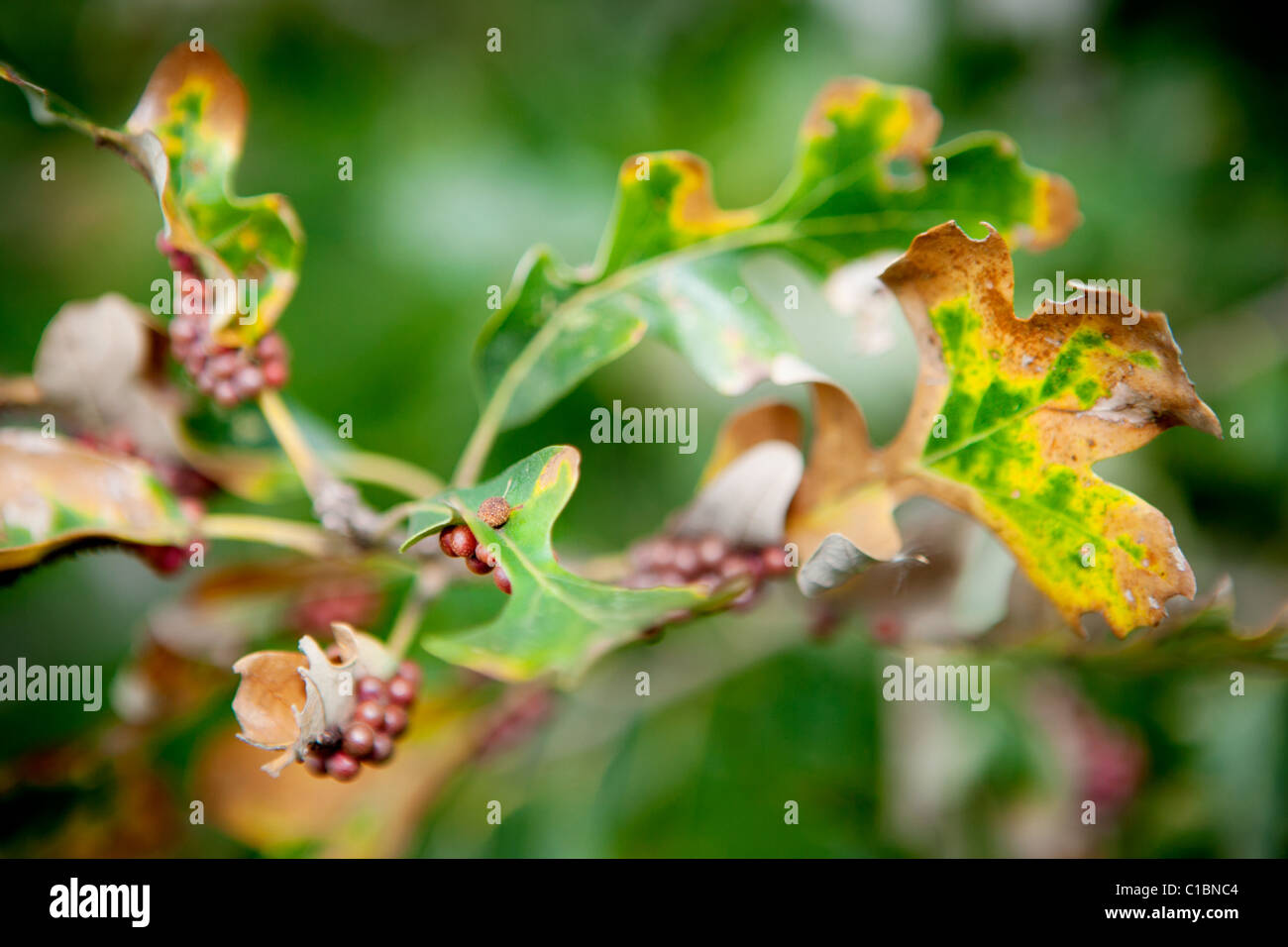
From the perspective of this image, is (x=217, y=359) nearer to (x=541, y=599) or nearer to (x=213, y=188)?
(x=213, y=188)

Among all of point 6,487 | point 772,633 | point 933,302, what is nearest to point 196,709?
point 6,487

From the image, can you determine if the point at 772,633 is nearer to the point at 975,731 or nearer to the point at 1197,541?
the point at 975,731

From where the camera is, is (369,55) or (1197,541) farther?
(369,55)

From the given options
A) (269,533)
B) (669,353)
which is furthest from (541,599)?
(669,353)

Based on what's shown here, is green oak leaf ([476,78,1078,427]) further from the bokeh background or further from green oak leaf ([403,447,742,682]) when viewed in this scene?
the bokeh background

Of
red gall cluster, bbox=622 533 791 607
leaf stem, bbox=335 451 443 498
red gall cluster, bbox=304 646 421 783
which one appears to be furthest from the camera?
leaf stem, bbox=335 451 443 498

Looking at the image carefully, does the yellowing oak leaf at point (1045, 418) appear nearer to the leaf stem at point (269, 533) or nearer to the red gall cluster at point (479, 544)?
the red gall cluster at point (479, 544)

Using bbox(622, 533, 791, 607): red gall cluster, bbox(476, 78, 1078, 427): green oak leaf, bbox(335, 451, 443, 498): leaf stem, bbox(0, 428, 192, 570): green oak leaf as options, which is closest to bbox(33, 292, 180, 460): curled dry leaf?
bbox(0, 428, 192, 570): green oak leaf
